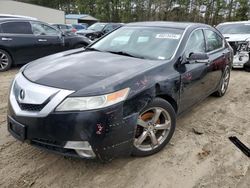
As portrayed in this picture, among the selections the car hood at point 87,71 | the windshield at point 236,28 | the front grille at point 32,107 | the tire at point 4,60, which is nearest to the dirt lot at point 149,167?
the front grille at point 32,107

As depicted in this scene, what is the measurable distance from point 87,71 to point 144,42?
124 centimetres

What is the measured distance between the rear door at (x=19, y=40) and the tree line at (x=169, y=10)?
29.5 m

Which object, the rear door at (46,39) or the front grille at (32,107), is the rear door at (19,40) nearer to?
the rear door at (46,39)

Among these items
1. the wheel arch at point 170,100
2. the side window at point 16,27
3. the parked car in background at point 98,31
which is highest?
the side window at point 16,27

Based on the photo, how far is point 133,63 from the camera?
3230 mm

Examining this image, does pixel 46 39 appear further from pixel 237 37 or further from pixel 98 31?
pixel 98 31

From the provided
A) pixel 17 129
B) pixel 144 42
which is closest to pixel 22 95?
pixel 17 129

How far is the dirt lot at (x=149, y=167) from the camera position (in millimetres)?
2736

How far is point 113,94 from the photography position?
2.56 metres

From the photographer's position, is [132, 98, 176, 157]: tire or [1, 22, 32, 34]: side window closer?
[132, 98, 176, 157]: tire

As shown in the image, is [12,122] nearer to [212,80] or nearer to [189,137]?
[189,137]

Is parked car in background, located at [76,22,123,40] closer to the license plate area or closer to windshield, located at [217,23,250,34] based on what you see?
windshield, located at [217,23,250,34]

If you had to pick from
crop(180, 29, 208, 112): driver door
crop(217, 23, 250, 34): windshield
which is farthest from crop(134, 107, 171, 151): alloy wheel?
crop(217, 23, 250, 34): windshield

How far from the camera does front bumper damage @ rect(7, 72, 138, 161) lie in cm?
245
